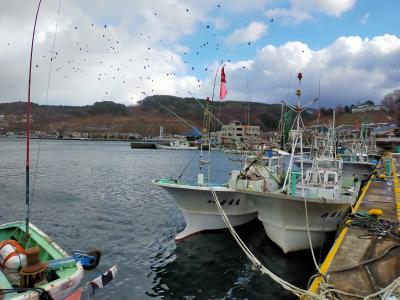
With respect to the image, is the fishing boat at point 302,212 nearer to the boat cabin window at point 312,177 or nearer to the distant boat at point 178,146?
the boat cabin window at point 312,177

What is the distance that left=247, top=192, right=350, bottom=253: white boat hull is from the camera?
46.3ft

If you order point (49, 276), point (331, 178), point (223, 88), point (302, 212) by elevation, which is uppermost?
point (223, 88)

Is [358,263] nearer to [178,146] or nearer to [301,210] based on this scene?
[301,210]

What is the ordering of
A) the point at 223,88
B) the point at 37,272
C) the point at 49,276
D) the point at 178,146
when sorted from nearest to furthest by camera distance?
1. the point at 37,272
2. the point at 49,276
3. the point at 223,88
4. the point at 178,146

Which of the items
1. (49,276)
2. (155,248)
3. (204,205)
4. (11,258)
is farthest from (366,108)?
(11,258)

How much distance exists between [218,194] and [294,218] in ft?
13.4

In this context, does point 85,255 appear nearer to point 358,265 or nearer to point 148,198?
point 358,265

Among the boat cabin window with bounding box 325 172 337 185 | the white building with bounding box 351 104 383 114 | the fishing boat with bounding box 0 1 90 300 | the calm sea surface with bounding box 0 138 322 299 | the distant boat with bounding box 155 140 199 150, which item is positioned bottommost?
the calm sea surface with bounding box 0 138 322 299

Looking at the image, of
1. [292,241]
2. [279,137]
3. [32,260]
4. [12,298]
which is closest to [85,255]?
[32,260]

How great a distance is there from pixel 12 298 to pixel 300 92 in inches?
507

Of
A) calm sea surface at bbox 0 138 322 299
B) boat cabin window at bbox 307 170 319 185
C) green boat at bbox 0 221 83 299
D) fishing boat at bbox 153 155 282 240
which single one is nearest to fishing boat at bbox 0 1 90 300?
green boat at bbox 0 221 83 299

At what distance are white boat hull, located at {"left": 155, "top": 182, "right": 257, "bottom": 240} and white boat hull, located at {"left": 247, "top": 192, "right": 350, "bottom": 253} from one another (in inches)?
91.8

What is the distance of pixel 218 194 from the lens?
679 inches

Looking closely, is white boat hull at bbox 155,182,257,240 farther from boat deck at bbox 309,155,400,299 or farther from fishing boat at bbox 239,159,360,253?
boat deck at bbox 309,155,400,299
